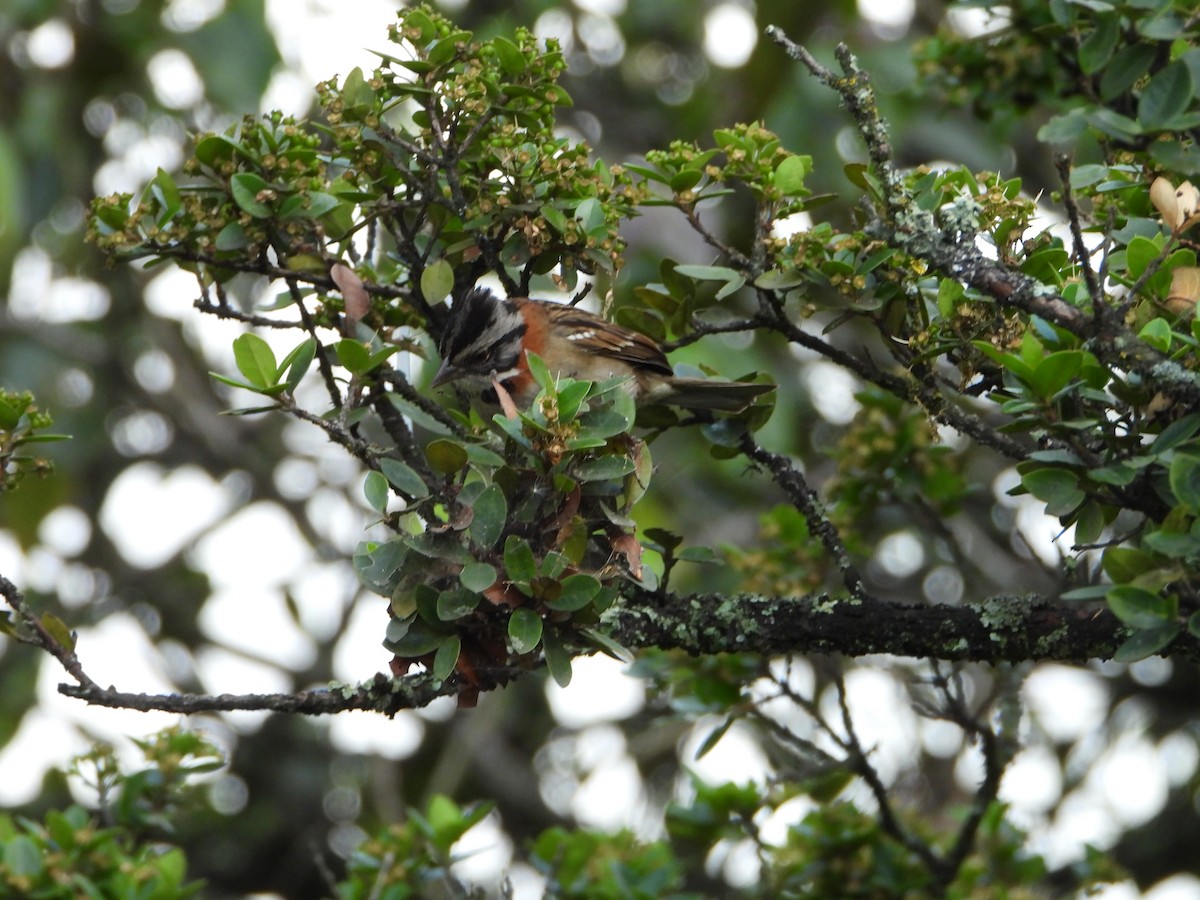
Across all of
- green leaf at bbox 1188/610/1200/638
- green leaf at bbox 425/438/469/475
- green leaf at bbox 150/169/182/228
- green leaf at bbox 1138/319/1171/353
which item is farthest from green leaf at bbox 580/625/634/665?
green leaf at bbox 150/169/182/228

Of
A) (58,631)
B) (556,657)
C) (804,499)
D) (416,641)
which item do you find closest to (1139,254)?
(804,499)

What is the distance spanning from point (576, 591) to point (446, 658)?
31 centimetres

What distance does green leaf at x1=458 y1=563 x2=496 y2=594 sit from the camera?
2.77m

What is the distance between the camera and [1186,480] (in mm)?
2553

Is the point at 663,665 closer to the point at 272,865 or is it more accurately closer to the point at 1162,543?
the point at 1162,543

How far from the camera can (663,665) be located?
14.6 feet

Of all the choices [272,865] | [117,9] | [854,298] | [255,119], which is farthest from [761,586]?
[117,9]

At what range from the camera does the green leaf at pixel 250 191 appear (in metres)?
3.35

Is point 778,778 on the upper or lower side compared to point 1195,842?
lower

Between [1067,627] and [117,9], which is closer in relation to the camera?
[1067,627]

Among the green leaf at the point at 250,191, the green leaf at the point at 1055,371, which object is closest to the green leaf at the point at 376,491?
the green leaf at the point at 250,191

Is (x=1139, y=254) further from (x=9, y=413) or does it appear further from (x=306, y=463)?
(x=306, y=463)

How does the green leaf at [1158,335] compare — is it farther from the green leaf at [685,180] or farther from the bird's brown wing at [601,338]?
the bird's brown wing at [601,338]

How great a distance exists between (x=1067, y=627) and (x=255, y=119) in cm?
223
